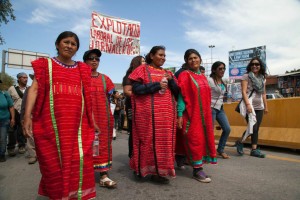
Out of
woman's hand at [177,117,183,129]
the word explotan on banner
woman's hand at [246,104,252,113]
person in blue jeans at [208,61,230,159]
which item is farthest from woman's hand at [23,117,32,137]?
the word explotan on banner

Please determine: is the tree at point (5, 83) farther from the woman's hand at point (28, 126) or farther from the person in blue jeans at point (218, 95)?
the person in blue jeans at point (218, 95)

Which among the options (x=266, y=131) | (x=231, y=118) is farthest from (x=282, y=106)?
(x=231, y=118)

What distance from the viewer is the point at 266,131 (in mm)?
6074

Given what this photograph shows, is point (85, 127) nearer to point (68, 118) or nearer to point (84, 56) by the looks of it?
point (68, 118)

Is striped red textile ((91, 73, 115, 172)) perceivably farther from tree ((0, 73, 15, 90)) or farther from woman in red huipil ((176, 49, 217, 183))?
tree ((0, 73, 15, 90))

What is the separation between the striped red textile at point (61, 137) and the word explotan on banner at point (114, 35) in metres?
5.57

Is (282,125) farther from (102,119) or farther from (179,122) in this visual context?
(102,119)

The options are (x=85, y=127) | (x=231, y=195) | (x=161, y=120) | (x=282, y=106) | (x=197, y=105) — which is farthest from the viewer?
(x=282, y=106)

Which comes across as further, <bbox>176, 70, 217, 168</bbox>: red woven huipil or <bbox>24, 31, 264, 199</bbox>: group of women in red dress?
<bbox>176, 70, 217, 168</bbox>: red woven huipil

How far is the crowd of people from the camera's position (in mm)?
2436

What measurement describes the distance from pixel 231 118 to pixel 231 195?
4.49m

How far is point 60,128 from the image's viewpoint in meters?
2.44

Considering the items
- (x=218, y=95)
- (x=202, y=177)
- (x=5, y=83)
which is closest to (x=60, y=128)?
(x=202, y=177)

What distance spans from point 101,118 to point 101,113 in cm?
6
